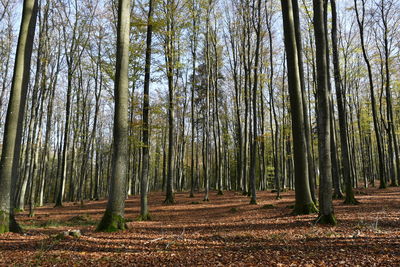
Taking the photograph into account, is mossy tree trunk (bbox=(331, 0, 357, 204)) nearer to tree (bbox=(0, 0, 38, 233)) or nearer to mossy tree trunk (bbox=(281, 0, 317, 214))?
mossy tree trunk (bbox=(281, 0, 317, 214))

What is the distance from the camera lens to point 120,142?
A: 291 inches

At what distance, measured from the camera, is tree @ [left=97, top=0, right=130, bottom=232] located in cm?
709

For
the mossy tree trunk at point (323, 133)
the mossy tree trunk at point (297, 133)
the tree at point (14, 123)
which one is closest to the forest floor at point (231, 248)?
the mossy tree trunk at point (323, 133)

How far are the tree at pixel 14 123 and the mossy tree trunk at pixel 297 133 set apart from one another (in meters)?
8.68

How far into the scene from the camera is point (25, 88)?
7.32m

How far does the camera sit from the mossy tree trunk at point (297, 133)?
8883 millimetres

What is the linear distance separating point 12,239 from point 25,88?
13.6ft

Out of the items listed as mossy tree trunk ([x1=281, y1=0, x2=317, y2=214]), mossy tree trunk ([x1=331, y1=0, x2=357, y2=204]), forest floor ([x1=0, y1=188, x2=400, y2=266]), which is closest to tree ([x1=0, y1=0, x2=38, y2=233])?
forest floor ([x1=0, y1=188, x2=400, y2=266])

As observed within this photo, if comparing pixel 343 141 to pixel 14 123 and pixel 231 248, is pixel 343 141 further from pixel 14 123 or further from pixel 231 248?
pixel 14 123

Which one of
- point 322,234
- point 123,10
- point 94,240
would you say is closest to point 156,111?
point 123,10

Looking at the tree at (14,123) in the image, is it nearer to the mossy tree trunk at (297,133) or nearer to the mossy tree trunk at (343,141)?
the mossy tree trunk at (297,133)

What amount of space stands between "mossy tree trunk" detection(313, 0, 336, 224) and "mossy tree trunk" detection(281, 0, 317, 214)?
1999mm

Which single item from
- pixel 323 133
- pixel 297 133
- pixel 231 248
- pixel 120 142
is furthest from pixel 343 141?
pixel 120 142

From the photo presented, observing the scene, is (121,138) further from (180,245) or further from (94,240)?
(180,245)
